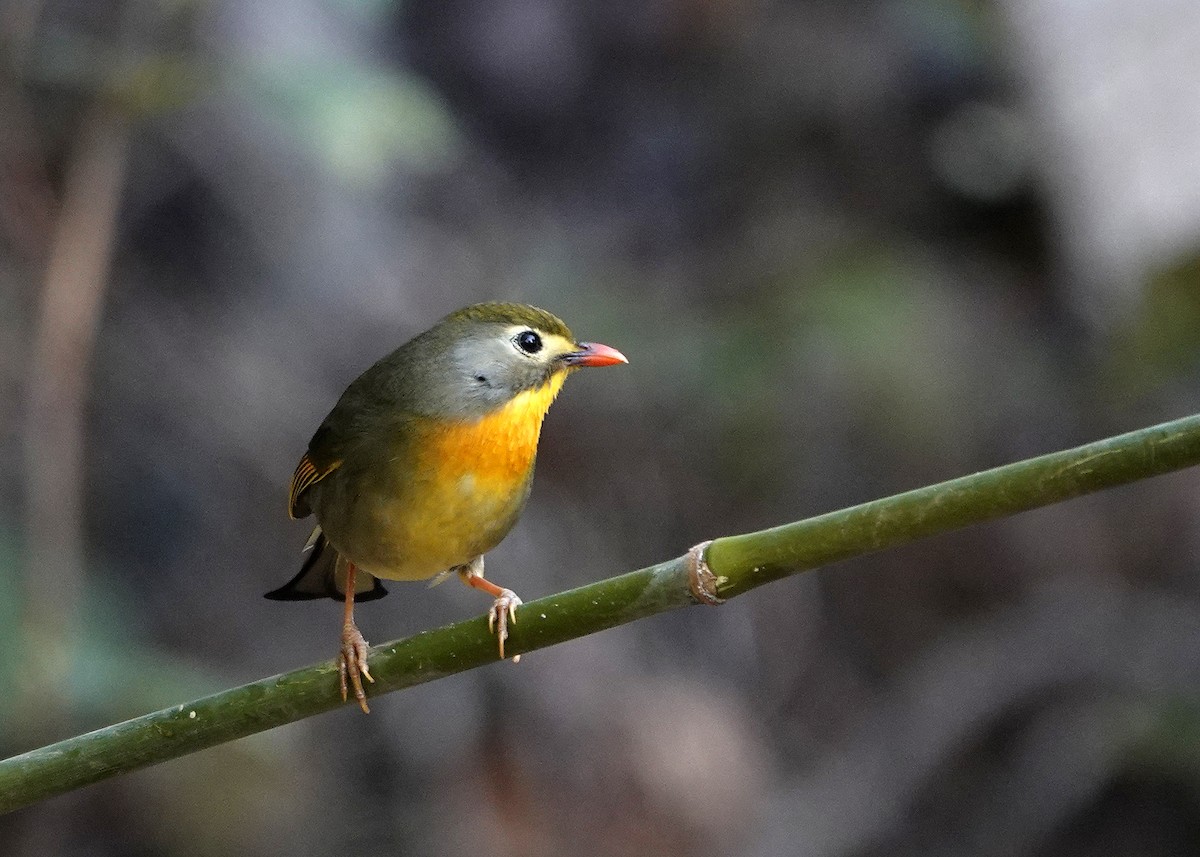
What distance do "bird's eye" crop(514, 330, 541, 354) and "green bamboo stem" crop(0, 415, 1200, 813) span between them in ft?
2.51

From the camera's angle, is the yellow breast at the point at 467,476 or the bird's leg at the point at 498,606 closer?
the bird's leg at the point at 498,606

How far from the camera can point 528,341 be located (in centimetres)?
287

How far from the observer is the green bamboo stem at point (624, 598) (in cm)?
167

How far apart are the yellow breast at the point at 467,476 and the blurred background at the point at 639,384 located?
1.89m

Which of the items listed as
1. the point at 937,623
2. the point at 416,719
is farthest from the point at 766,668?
the point at 416,719

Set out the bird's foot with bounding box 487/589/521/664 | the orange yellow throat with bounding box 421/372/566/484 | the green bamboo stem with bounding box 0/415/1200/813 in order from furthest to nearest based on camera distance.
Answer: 1. the orange yellow throat with bounding box 421/372/566/484
2. the bird's foot with bounding box 487/589/521/664
3. the green bamboo stem with bounding box 0/415/1200/813

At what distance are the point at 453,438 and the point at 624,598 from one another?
966 millimetres

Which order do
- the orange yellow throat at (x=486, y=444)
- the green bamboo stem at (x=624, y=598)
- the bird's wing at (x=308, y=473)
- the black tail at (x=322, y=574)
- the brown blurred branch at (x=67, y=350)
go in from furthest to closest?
the brown blurred branch at (x=67, y=350)
the black tail at (x=322, y=574)
the bird's wing at (x=308, y=473)
the orange yellow throat at (x=486, y=444)
the green bamboo stem at (x=624, y=598)

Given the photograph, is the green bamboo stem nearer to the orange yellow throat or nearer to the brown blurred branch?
the orange yellow throat

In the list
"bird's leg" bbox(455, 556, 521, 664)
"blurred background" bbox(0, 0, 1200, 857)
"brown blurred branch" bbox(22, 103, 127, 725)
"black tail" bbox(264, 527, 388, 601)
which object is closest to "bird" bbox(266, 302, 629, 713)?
"bird's leg" bbox(455, 556, 521, 664)

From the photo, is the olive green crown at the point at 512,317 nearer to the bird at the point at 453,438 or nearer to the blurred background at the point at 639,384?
the bird at the point at 453,438

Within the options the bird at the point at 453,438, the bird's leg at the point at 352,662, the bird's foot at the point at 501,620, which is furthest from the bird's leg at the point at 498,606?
the bird's leg at the point at 352,662

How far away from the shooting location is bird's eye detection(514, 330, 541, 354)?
2.87 m

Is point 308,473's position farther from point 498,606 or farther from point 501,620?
point 501,620
